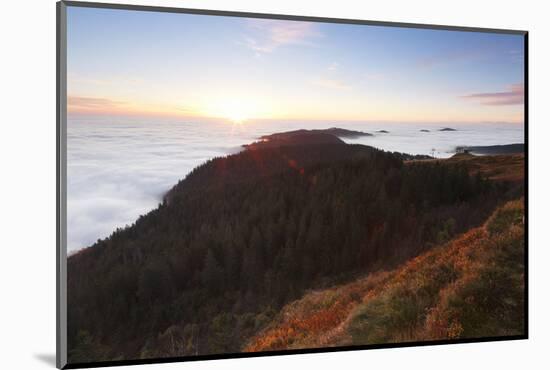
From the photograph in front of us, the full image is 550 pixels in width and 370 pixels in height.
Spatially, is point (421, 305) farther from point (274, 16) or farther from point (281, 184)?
point (274, 16)

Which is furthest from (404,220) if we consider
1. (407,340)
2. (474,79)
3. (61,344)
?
(61,344)

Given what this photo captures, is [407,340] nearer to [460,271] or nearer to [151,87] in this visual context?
[460,271]

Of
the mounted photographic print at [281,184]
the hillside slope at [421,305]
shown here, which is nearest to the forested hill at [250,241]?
the mounted photographic print at [281,184]

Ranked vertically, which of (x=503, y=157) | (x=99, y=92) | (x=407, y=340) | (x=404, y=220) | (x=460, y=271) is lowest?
(x=407, y=340)

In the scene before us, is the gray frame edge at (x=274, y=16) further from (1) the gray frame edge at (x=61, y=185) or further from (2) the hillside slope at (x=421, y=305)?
(2) the hillside slope at (x=421, y=305)

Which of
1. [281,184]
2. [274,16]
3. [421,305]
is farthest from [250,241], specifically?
[274,16]
